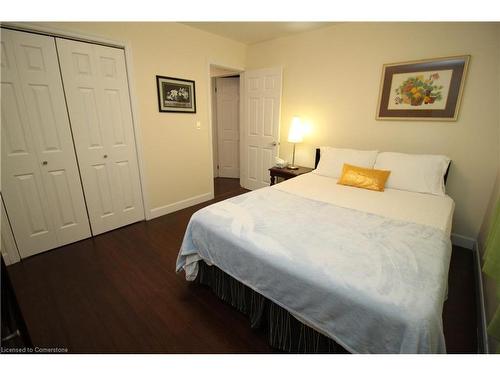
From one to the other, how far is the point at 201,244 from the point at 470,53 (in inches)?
116

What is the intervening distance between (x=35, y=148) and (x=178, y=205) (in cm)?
164

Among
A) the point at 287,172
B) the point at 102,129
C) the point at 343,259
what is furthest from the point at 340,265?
the point at 102,129

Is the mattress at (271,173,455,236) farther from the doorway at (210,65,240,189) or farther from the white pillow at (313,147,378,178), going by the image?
the doorway at (210,65,240,189)

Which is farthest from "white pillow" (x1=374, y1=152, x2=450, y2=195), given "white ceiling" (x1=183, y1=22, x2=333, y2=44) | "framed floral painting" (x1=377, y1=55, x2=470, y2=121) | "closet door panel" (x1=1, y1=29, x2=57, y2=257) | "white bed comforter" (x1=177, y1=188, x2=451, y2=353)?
"closet door panel" (x1=1, y1=29, x2=57, y2=257)

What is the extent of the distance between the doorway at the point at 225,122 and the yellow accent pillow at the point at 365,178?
2.58 meters

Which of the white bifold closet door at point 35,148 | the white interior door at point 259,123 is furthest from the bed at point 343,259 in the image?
the white interior door at point 259,123

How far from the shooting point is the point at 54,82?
6.70 ft

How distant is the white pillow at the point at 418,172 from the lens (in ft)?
7.21

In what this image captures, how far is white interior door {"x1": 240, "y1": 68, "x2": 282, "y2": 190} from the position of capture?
346cm

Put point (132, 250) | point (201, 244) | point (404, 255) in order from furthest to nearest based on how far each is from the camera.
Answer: point (132, 250) → point (201, 244) → point (404, 255)

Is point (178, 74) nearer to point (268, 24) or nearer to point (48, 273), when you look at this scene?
point (268, 24)

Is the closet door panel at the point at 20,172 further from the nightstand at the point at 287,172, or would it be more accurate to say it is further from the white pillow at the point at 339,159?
the white pillow at the point at 339,159

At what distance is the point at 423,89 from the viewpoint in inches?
94.3
